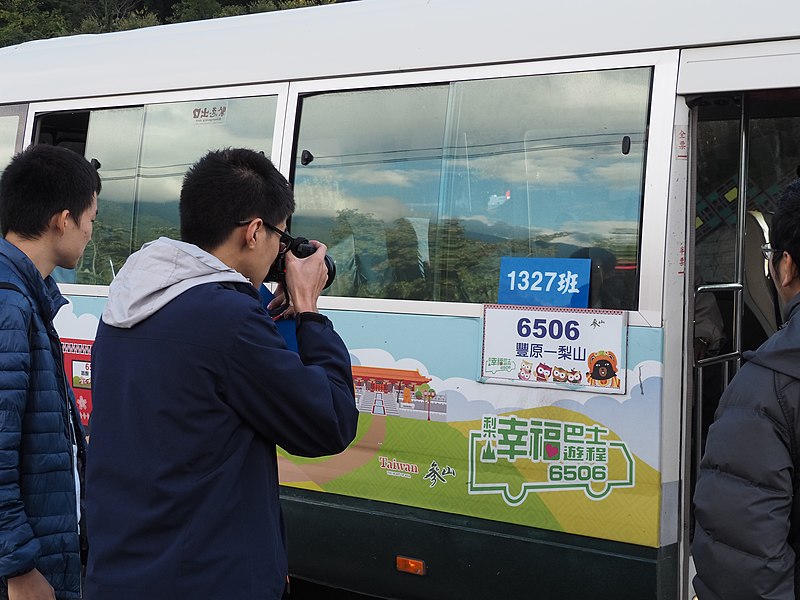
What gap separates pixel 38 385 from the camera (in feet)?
8.14

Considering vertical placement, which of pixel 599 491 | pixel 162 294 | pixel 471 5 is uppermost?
pixel 471 5

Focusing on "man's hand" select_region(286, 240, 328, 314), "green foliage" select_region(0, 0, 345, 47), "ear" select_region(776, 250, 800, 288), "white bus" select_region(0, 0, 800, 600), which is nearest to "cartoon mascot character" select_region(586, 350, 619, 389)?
"white bus" select_region(0, 0, 800, 600)

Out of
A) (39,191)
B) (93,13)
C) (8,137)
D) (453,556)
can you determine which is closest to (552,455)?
(453,556)

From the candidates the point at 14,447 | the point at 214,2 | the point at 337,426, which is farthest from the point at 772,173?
the point at 214,2

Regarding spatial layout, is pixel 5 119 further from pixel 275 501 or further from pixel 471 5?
pixel 275 501

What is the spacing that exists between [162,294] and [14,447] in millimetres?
693

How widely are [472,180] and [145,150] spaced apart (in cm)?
193

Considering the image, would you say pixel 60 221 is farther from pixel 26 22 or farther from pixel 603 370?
pixel 26 22

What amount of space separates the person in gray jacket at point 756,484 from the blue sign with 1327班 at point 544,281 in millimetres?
1513

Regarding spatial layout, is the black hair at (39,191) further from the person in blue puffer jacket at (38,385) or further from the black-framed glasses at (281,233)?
the black-framed glasses at (281,233)

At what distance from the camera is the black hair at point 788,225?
2.16 m

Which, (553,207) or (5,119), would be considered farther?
(5,119)

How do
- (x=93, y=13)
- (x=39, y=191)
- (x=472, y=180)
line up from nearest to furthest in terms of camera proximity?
(x=39, y=191) < (x=472, y=180) < (x=93, y=13)

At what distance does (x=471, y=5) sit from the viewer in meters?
4.01
